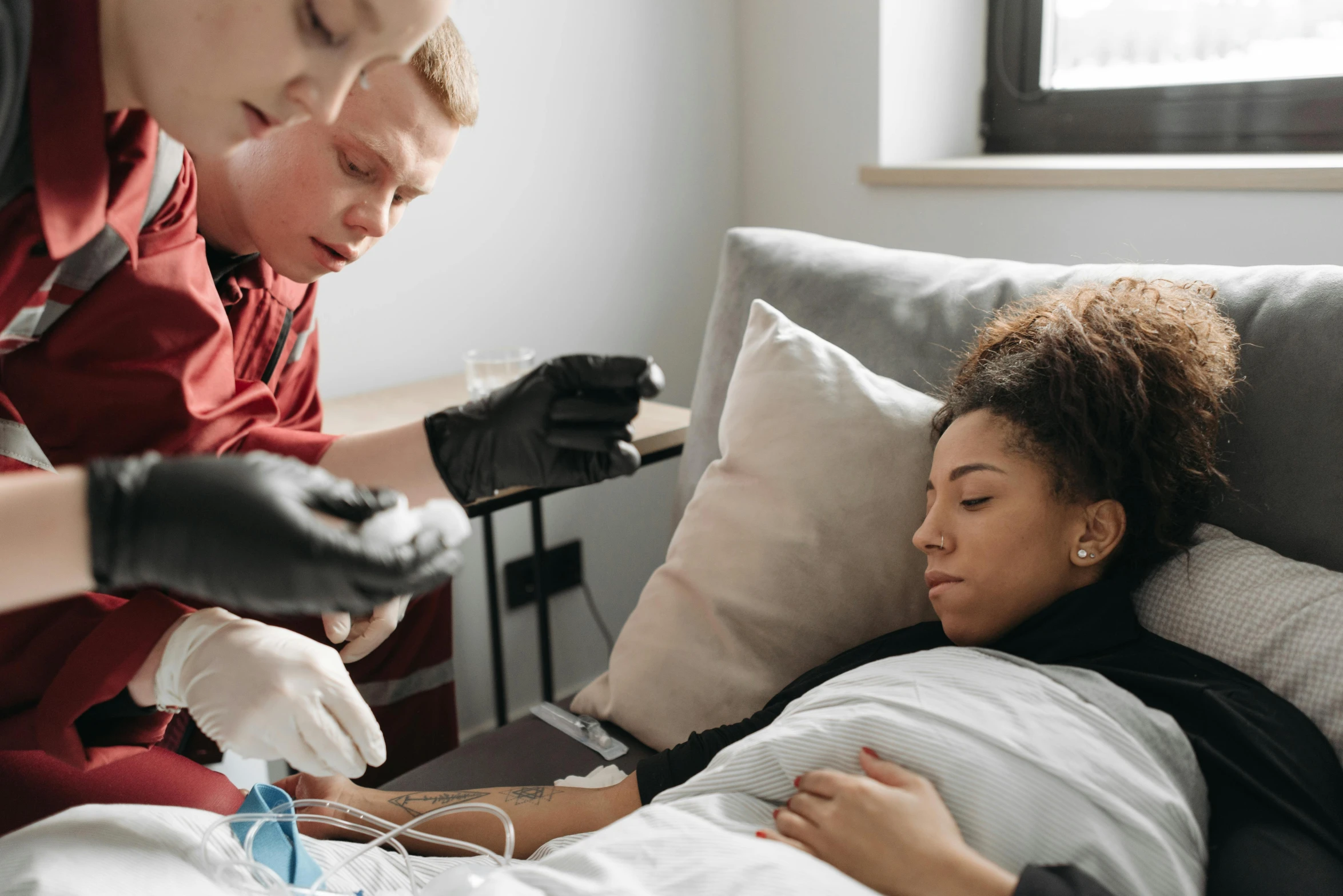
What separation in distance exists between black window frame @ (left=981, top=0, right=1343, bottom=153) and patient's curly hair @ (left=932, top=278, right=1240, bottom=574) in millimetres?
949

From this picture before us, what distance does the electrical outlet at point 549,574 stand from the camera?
214 cm

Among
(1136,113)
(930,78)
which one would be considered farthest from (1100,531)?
(930,78)

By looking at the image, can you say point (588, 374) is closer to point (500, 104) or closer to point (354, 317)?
point (354, 317)

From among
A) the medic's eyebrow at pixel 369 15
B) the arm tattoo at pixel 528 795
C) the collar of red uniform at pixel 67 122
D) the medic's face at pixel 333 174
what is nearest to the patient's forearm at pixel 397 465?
the medic's face at pixel 333 174

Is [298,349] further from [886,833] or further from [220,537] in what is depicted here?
[886,833]

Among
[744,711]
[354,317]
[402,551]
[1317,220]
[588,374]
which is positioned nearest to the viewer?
[402,551]

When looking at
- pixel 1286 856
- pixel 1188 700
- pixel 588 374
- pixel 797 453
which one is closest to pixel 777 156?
pixel 797 453

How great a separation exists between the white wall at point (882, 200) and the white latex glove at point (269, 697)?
4.76ft

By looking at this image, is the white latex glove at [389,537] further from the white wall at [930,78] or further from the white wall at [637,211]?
the white wall at [930,78]

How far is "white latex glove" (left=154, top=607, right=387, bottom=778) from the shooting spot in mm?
820

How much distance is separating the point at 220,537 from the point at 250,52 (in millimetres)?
298

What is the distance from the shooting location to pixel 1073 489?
3.31 ft

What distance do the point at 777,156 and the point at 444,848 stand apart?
1669 mm

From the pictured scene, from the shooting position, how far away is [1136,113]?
1.92 meters
